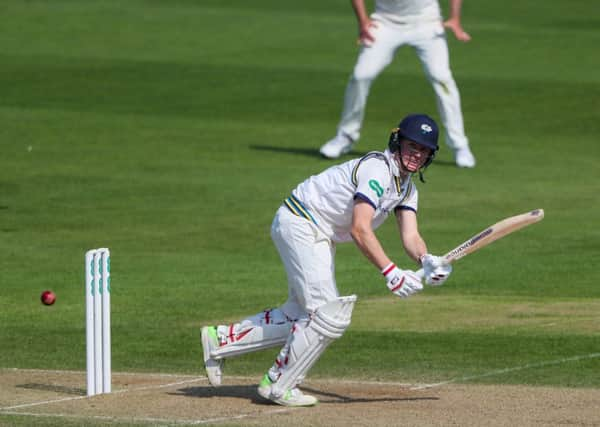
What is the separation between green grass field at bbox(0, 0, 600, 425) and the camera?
12.0 meters

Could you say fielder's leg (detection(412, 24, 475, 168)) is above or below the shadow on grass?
above

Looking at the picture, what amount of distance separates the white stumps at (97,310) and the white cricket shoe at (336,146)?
11536 mm

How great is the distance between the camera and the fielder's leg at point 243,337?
9812 millimetres

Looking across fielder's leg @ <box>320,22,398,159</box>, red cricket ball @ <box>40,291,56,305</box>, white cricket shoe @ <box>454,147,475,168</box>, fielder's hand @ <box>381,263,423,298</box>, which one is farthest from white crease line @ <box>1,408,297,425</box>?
white cricket shoe @ <box>454,147,475,168</box>

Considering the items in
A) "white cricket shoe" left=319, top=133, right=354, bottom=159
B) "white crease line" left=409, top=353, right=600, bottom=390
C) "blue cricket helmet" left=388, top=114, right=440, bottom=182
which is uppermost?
"white cricket shoe" left=319, top=133, right=354, bottom=159

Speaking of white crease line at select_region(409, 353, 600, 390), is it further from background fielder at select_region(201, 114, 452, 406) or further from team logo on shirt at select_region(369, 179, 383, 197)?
team logo on shirt at select_region(369, 179, 383, 197)

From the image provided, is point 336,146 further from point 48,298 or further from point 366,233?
point 366,233

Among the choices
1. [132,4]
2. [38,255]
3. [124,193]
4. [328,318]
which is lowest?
[328,318]

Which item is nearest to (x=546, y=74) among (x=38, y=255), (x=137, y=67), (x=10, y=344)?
(x=137, y=67)

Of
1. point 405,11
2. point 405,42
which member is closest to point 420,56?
point 405,42

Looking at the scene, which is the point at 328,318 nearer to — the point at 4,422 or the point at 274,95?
the point at 4,422

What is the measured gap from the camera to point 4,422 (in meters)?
9.07

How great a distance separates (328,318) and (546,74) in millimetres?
22507

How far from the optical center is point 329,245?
31.8 feet
